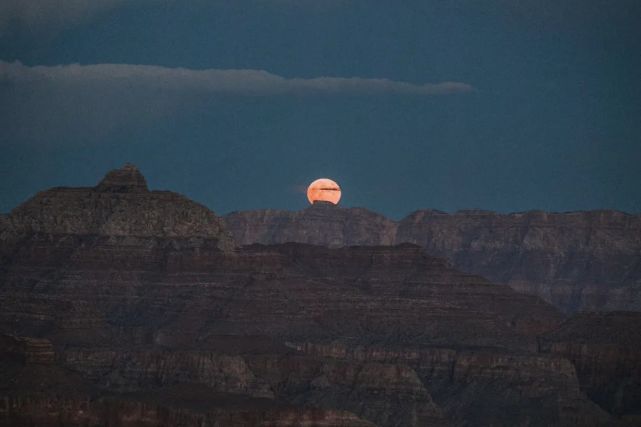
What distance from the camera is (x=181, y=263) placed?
186 metres

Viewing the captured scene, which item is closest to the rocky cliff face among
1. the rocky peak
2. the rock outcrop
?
the rocky peak

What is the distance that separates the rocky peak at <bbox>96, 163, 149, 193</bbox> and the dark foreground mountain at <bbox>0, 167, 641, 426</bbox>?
0.15 m

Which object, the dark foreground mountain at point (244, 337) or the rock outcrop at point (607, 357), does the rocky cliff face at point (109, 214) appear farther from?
the rock outcrop at point (607, 357)

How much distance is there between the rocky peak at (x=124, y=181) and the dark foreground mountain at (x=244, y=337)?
5.9 inches

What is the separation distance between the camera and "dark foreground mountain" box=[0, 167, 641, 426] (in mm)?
A: 141625

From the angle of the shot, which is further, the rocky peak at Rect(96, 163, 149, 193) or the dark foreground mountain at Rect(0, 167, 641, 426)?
the rocky peak at Rect(96, 163, 149, 193)

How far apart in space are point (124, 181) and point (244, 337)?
23.4 meters

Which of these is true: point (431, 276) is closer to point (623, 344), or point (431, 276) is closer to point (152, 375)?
point (623, 344)

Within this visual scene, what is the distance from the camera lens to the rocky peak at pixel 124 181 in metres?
190

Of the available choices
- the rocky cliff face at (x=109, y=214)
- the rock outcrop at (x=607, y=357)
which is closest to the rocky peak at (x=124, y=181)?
the rocky cliff face at (x=109, y=214)

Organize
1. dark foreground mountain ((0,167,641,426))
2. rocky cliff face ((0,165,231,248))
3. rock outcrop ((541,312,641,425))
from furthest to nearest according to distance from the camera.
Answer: rocky cliff face ((0,165,231,248)) < rock outcrop ((541,312,641,425)) < dark foreground mountain ((0,167,641,426))

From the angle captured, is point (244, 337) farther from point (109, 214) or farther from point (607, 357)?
point (607, 357)

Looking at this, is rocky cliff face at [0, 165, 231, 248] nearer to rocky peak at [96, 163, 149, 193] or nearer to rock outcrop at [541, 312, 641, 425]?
rocky peak at [96, 163, 149, 193]

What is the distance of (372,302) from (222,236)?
33.8 feet
